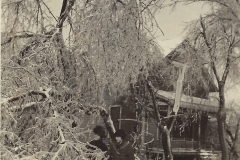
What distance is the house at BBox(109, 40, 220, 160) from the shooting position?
14274 millimetres

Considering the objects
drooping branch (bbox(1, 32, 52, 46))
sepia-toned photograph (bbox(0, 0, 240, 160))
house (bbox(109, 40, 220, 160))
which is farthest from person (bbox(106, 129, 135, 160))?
house (bbox(109, 40, 220, 160))

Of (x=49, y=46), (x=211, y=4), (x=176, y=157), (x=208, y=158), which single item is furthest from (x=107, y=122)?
(x=208, y=158)

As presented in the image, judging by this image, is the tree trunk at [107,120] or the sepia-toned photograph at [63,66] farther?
the tree trunk at [107,120]

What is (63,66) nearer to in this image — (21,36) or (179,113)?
(21,36)

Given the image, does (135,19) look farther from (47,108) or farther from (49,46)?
(47,108)

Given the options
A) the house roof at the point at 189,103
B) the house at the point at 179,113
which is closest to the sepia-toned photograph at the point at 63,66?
the house at the point at 179,113

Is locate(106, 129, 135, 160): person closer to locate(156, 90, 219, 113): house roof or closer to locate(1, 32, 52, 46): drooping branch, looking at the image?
locate(1, 32, 52, 46): drooping branch

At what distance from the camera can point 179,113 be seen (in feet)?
60.6

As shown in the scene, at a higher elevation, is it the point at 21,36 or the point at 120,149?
the point at 21,36

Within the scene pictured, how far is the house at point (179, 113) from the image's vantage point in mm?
14274

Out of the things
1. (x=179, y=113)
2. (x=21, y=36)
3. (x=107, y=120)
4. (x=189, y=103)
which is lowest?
(x=179, y=113)

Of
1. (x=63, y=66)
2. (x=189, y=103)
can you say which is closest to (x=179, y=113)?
(x=189, y=103)

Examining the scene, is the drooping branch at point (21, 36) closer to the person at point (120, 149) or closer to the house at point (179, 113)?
the person at point (120, 149)

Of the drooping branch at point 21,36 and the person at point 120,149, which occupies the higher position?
the drooping branch at point 21,36
